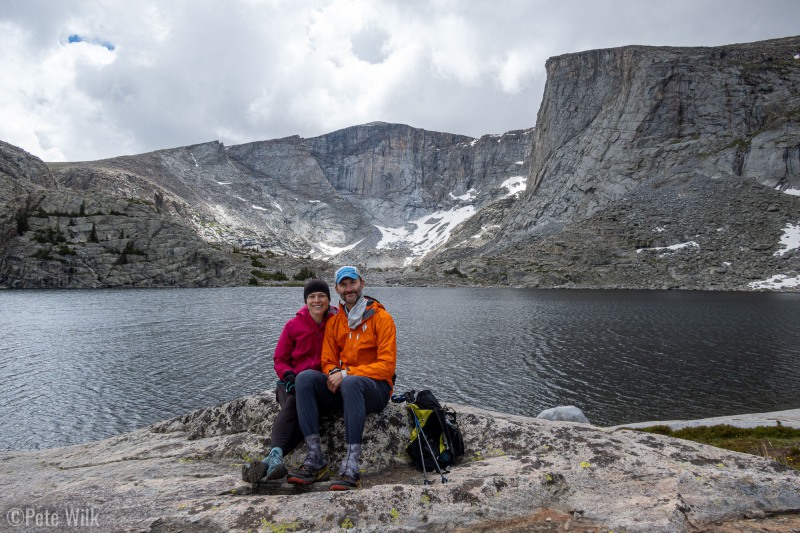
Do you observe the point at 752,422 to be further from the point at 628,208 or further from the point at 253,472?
the point at 628,208

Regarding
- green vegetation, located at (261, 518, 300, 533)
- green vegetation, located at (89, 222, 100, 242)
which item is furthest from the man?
green vegetation, located at (89, 222, 100, 242)

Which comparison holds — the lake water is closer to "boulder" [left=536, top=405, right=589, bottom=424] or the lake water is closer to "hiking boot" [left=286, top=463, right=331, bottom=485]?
"boulder" [left=536, top=405, right=589, bottom=424]

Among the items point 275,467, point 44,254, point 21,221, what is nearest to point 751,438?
point 275,467

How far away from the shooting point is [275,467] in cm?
571

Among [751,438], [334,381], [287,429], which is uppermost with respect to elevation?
[334,381]

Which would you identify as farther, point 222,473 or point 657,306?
point 657,306

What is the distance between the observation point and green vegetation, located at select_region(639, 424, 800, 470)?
1153 cm

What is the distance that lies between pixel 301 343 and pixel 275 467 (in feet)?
7.53

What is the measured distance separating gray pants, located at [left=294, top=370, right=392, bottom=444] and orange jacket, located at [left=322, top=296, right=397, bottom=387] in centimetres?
34

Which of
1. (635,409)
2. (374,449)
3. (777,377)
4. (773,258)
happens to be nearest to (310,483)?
(374,449)

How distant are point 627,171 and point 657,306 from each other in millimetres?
82576

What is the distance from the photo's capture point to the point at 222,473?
21.2ft

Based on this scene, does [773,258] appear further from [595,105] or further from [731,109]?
[595,105]

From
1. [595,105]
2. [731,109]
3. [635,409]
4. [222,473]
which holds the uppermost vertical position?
[595,105]
